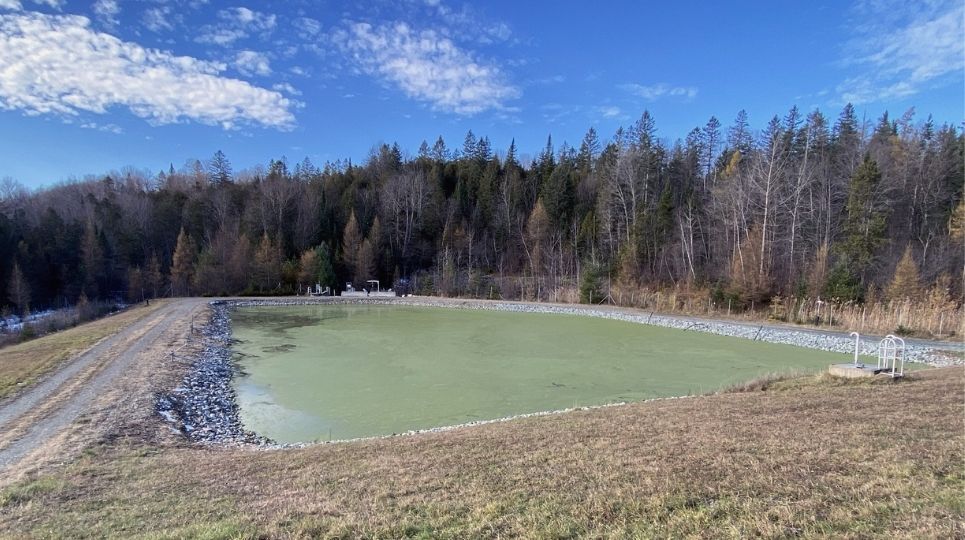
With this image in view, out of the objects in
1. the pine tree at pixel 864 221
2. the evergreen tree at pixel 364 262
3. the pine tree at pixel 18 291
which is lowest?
the pine tree at pixel 18 291

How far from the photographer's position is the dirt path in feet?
23.6

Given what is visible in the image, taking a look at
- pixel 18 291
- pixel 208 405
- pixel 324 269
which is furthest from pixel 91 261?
pixel 208 405

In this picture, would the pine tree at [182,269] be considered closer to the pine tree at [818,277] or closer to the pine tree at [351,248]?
the pine tree at [351,248]

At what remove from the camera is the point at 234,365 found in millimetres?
15336

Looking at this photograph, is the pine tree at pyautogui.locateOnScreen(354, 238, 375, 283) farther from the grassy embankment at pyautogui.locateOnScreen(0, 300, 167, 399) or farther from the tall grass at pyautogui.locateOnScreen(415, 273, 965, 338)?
the grassy embankment at pyautogui.locateOnScreen(0, 300, 167, 399)

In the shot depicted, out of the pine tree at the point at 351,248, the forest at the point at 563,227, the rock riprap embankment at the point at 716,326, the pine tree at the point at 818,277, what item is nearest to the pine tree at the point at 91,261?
the forest at the point at 563,227

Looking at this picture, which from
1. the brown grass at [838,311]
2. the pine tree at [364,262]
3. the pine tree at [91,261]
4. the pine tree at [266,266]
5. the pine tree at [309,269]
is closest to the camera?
the brown grass at [838,311]

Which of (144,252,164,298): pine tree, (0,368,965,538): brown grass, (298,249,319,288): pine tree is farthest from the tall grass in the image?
(144,252,164,298): pine tree

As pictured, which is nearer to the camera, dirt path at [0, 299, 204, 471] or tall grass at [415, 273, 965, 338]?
dirt path at [0, 299, 204, 471]

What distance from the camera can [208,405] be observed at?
1065 cm

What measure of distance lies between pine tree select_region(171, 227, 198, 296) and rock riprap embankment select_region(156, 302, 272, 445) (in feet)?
98.6

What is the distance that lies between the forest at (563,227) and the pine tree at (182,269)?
0.12 metres

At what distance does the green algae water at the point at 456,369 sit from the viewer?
398 inches

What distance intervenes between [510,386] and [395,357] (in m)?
5.49
